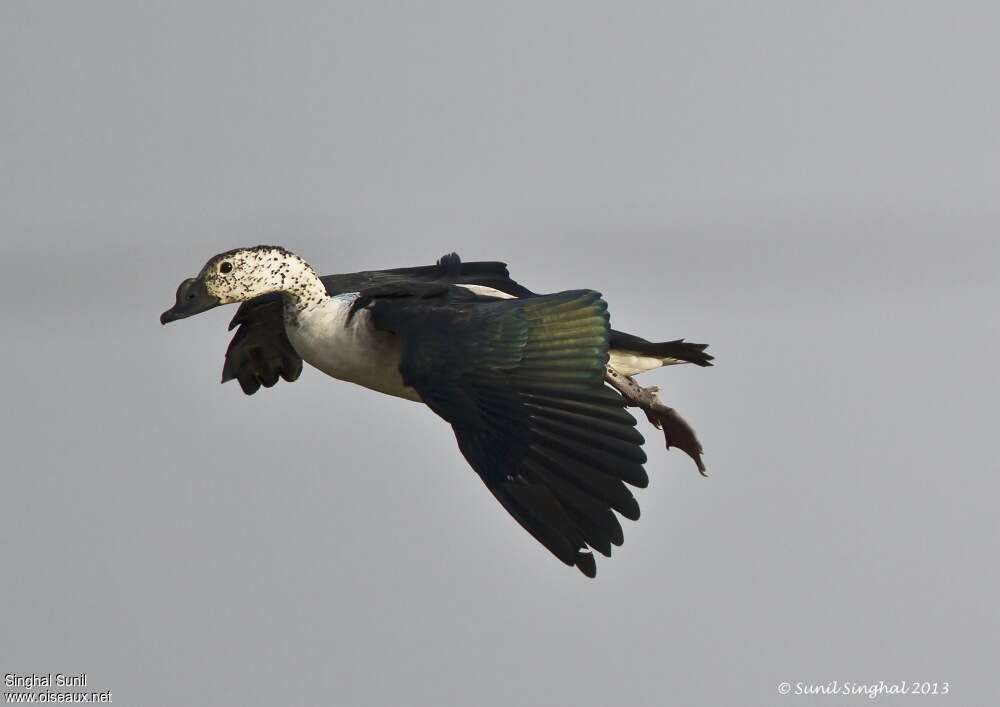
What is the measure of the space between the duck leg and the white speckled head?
240 cm

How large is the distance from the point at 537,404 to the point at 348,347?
2065 millimetres

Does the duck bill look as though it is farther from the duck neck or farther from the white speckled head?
the duck neck

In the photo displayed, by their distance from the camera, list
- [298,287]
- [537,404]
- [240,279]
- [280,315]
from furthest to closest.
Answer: [280,315]
[298,287]
[240,279]
[537,404]

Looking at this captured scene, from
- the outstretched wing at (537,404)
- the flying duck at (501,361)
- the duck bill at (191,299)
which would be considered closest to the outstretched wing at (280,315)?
the flying duck at (501,361)

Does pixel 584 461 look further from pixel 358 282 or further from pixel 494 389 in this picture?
pixel 358 282

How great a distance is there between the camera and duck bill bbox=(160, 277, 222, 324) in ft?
59.7

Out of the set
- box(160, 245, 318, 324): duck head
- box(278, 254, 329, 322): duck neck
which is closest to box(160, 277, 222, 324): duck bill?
box(160, 245, 318, 324): duck head

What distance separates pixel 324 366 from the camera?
18.6 metres

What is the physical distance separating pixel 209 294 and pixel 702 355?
3750mm

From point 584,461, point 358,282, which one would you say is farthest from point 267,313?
point 584,461

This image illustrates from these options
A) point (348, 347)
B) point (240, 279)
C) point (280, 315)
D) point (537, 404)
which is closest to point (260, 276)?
point (240, 279)

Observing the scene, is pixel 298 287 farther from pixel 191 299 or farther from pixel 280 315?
pixel 280 315

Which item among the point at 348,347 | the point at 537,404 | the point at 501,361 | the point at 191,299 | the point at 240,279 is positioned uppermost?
the point at 240,279

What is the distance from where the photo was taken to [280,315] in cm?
1997
